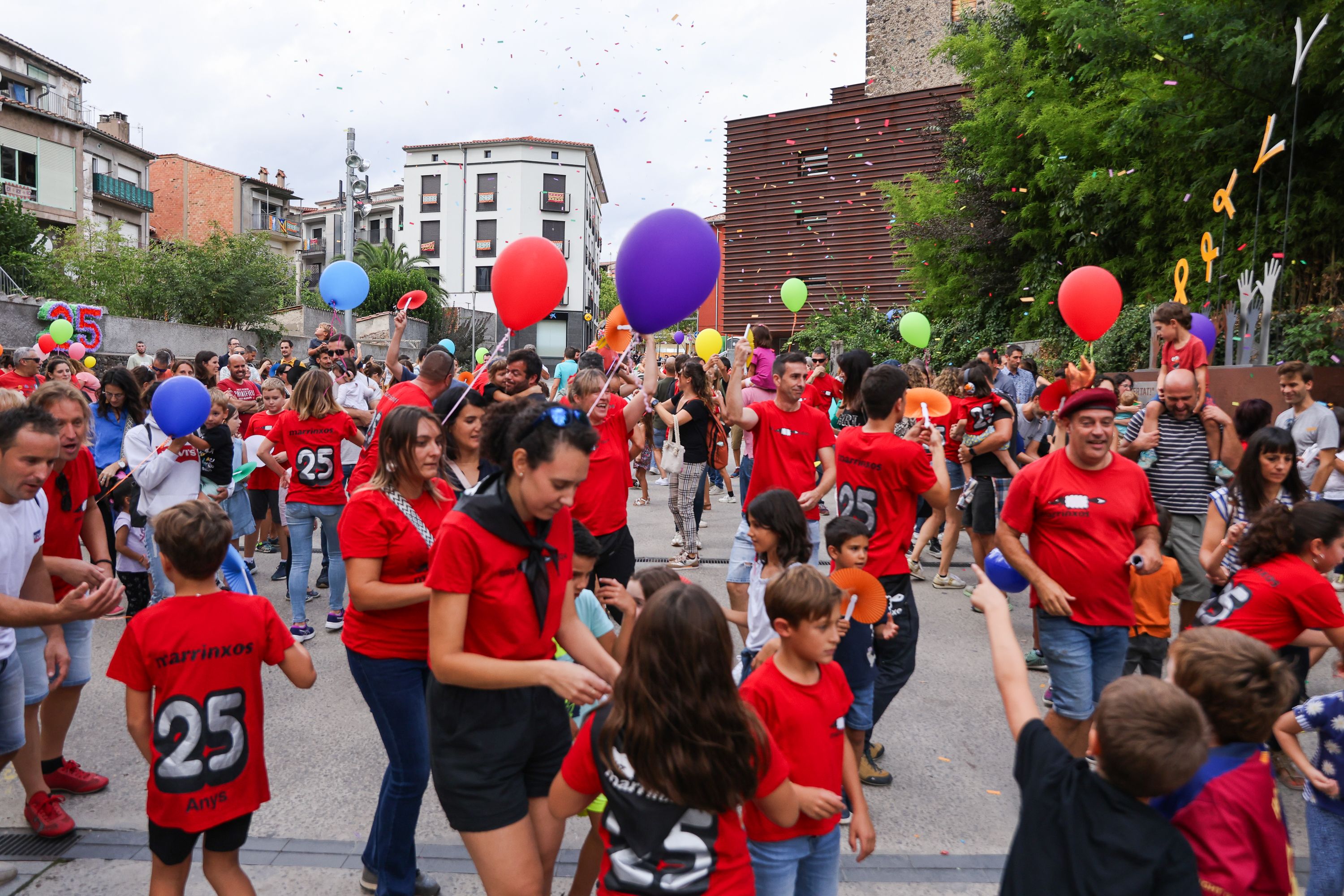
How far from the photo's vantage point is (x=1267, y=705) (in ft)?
6.55

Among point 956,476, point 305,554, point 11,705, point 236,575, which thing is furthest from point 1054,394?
point 11,705

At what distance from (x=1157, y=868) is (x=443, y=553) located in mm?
1721

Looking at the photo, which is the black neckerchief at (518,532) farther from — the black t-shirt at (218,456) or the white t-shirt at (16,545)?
the black t-shirt at (218,456)

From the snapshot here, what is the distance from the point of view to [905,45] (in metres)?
29.9

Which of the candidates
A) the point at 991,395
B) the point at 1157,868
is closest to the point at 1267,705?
the point at 1157,868

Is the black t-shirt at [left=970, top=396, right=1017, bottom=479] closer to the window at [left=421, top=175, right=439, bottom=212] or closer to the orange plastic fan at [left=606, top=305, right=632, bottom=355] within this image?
the orange plastic fan at [left=606, top=305, right=632, bottom=355]

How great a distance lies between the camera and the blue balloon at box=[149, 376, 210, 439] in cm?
479

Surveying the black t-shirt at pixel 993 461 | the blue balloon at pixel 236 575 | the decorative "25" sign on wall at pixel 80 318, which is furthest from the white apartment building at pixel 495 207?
the blue balloon at pixel 236 575

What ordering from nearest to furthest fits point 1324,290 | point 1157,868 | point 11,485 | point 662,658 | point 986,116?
point 1157,868 < point 662,658 < point 11,485 < point 1324,290 < point 986,116

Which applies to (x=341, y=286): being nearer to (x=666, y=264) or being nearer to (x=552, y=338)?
(x=666, y=264)

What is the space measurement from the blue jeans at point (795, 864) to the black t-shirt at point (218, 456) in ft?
17.3

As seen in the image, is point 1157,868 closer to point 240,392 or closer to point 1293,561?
point 1293,561

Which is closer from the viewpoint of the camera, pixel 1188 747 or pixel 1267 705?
pixel 1188 747

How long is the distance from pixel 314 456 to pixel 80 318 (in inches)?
581
